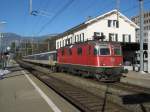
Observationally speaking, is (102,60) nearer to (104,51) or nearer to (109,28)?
(104,51)

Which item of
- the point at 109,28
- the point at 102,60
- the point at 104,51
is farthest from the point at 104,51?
the point at 109,28

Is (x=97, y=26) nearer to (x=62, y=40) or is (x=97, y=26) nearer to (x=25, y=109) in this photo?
(x=62, y=40)

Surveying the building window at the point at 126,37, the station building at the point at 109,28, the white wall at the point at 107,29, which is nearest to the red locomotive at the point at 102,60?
the white wall at the point at 107,29

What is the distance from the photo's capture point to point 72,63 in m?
32.6

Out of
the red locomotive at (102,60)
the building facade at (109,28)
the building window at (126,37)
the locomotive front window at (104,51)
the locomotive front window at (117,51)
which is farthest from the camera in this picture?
the building window at (126,37)

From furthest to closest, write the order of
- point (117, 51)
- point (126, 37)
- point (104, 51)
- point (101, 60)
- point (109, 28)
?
point (126, 37)
point (109, 28)
point (117, 51)
point (104, 51)
point (101, 60)

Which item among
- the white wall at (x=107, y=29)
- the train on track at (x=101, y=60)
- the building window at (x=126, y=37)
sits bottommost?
the train on track at (x=101, y=60)

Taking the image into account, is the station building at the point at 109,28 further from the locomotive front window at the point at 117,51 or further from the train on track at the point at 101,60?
the locomotive front window at the point at 117,51

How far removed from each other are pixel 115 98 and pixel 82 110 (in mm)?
3784

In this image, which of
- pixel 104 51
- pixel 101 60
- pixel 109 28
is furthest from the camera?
pixel 109 28

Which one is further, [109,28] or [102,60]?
[109,28]

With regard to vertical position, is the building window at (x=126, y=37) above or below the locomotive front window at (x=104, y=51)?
above

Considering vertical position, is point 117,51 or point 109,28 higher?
point 109,28

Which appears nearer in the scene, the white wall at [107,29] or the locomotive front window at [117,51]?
the locomotive front window at [117,51]
